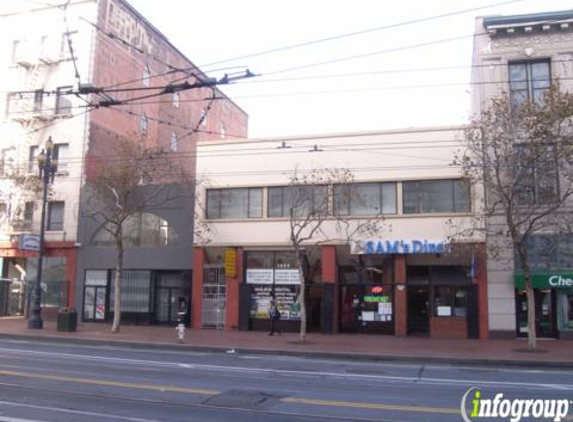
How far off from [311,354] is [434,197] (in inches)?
449

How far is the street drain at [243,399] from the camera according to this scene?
33.2 feet

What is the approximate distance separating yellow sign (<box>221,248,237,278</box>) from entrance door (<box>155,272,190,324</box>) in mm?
3019

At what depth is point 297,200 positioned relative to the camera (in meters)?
28.0

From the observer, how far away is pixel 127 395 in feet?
35.5

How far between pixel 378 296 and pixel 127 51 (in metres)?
22.6

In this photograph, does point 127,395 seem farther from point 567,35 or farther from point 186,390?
point 567,35

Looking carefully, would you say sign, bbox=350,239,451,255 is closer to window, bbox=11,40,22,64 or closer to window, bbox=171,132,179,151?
window, bbox=171,132,179,151

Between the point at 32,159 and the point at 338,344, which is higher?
the point at 32,159

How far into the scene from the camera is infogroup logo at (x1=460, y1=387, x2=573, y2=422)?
9.20 meters

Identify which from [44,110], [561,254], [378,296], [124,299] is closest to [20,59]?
[44,110]

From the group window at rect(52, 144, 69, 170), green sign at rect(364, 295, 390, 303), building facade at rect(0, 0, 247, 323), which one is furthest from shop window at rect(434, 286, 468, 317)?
window at rect(52, 144, 69, 170)

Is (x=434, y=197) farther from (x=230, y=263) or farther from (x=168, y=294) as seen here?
(x=168, y=294)

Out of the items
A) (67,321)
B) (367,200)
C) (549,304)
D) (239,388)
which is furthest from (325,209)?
(239,388)

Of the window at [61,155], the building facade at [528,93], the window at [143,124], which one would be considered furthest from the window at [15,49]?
the building facade at [528,93]
